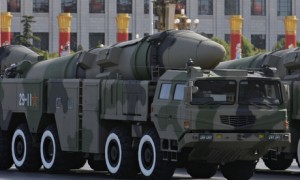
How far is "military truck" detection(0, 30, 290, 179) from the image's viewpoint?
2078cm

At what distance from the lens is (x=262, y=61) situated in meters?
27.0

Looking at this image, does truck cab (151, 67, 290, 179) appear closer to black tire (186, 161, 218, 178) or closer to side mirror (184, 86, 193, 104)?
side mirror (184, 86, 193, 104)

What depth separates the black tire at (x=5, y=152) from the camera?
87.1 feet

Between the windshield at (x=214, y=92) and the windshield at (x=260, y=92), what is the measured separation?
0.21 metres

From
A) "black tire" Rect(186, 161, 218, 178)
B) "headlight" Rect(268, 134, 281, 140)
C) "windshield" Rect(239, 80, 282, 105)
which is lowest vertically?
"black tire" Rect(186, 161, 218, 178)

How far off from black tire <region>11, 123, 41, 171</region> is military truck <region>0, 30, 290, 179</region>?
2 centimetres

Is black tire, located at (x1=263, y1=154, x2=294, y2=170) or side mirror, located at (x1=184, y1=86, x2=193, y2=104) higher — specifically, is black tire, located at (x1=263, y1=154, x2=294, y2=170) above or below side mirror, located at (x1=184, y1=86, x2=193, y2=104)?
below

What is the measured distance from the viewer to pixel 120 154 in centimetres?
2234

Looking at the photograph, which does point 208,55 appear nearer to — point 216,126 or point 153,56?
point 153,56

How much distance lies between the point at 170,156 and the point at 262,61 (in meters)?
6.62

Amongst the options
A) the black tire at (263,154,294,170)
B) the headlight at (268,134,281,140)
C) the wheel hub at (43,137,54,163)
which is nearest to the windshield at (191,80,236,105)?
the headlight at (268,134,281,140)

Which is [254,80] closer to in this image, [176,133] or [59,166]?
[176,133]

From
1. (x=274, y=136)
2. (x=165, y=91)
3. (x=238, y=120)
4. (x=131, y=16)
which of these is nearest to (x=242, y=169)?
(x=274, y=136)

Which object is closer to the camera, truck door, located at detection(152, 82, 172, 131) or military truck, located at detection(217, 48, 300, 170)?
truck door, located at detection(152, 82, 172, 131)
